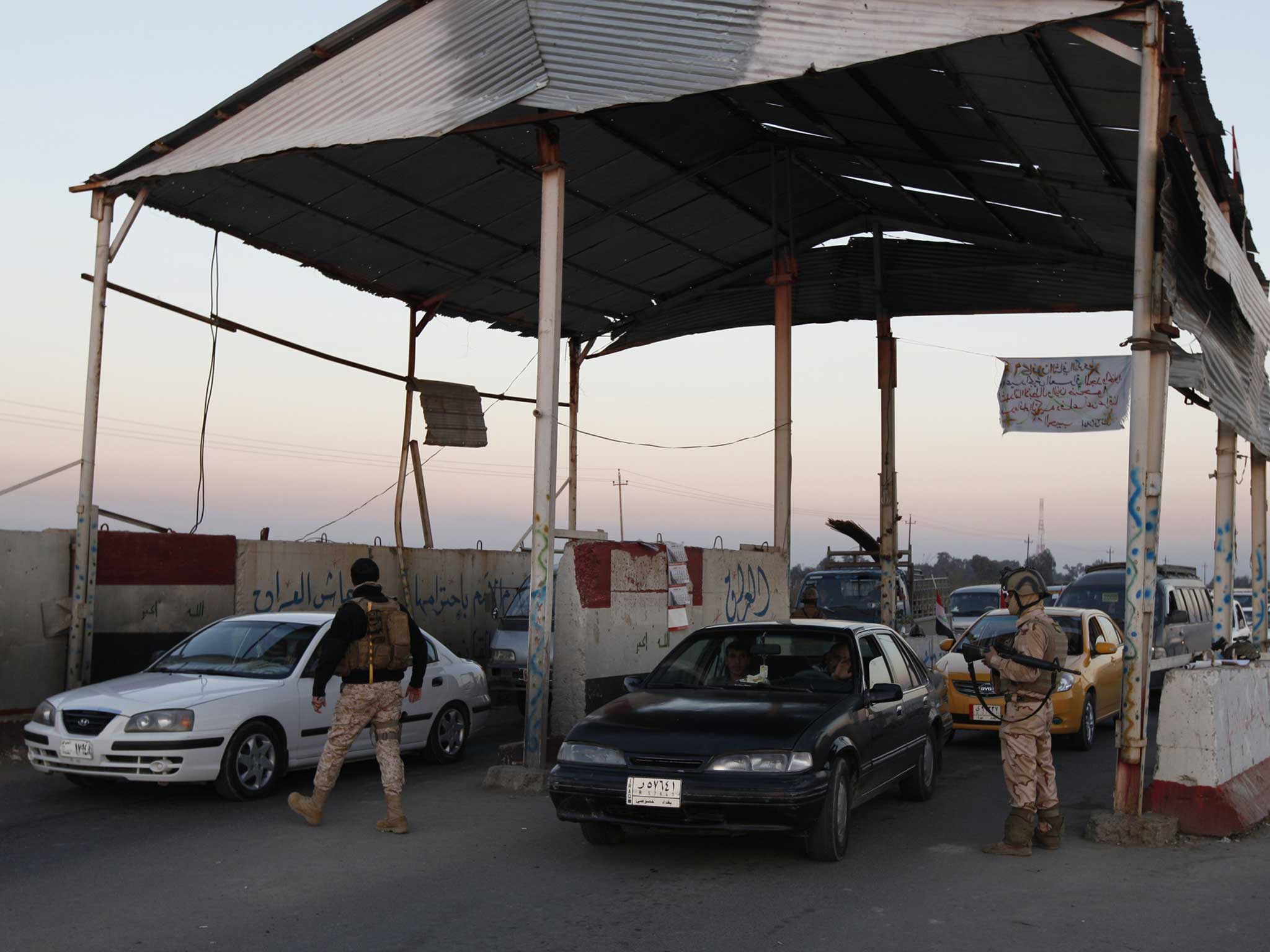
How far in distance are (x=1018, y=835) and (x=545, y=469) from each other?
5.18 metres

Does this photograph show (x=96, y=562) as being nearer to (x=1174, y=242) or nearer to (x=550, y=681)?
(x=550, y=681)

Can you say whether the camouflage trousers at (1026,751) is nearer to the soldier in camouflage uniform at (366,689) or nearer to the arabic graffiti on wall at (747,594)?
the soldier in camouflage uniform at (366,689)

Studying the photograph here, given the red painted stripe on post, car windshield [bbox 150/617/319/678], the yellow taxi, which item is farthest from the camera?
the red painted stripe on post

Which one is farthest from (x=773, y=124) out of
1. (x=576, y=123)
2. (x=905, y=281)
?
(x=905, y=281)

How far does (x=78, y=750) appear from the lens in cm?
895

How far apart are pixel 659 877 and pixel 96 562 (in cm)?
866

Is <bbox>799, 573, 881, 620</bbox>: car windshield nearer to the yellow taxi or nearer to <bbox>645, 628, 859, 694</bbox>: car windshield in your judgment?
the yellow taxi

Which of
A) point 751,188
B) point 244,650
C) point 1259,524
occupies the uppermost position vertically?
point 751,188

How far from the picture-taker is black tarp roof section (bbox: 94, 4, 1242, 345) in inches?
462

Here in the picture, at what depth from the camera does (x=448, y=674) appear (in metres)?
11.7

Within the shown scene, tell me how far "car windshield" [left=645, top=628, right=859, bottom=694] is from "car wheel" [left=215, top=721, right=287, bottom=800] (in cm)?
320

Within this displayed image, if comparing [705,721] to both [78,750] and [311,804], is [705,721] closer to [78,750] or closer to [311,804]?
[311,804]

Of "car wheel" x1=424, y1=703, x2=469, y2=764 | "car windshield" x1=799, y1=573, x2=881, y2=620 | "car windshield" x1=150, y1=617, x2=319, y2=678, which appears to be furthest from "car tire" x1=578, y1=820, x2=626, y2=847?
"car windshield" x1=799, y1=573, x2=881, y2=620

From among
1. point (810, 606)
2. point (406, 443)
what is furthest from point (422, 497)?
point (810, 606)
